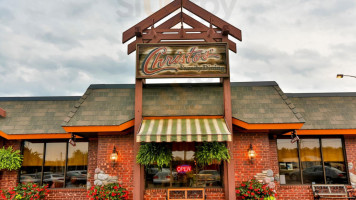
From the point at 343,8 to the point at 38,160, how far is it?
18189 mm

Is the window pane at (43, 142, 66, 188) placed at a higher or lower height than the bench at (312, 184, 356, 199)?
higher

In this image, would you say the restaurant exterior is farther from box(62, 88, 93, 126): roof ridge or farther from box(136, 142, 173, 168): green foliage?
box(136, 142, 173, 168): green foliage

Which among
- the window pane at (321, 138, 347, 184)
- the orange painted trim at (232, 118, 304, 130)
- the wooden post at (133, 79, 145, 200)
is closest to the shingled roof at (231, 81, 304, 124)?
the orange painted trim at (232, 118, 304, 130)

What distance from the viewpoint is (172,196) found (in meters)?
8.02

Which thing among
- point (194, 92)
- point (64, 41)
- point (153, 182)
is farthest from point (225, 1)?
point (64, 41)

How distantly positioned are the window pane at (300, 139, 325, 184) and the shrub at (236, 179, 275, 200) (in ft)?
7.95

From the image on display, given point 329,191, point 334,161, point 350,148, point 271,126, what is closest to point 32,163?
point 271,126

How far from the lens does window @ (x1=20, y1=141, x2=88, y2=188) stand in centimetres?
942

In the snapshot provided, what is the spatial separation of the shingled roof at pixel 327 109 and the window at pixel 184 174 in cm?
391

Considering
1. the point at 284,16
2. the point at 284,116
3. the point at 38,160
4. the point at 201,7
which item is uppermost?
the point at 284,16

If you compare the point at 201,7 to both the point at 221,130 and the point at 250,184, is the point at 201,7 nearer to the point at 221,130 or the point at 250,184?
the point at 221,130

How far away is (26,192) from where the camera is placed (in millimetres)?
8328

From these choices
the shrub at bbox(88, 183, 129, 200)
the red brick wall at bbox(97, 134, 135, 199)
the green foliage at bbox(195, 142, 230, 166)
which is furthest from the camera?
the red brick wall at bbox(97, 134, 135, 199)

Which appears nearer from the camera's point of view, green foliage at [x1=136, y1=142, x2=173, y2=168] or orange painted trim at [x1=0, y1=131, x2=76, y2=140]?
green foliage at [x1=136, y1=142, x2=173, y2=168]
